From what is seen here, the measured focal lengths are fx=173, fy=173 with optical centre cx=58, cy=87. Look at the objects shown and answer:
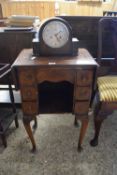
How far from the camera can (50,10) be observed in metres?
3.36

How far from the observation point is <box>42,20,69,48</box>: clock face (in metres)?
1.09

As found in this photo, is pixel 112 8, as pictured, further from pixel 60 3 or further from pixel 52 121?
pixel 52 121

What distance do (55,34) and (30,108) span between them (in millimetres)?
518

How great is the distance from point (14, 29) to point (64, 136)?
1.07 metres

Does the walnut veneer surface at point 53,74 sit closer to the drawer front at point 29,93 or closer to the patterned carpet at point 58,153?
the drawer front at point 29,93

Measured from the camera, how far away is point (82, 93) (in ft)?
3.72

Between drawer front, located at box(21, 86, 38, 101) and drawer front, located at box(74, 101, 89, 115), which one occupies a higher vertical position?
drawer front, located at box(21, 86, 38, 101)

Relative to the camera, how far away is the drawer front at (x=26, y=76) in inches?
40.7

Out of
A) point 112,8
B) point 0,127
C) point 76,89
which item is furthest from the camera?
point 112,8

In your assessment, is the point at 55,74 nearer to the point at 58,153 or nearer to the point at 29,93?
the point at 29,93

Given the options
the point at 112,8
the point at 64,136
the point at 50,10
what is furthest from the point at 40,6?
the point at 64,136

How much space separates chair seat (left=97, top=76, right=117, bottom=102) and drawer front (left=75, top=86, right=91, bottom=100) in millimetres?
141

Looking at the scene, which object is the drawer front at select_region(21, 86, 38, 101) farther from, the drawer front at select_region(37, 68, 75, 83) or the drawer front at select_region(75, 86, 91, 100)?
the drawer front at select_region(75, 86, 91, 100)

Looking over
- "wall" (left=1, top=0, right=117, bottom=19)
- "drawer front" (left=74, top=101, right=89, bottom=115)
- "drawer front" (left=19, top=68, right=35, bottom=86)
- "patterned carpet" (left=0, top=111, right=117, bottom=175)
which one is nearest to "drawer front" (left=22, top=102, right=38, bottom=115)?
"drawer front" (left=19, top=68, right=35, bottom=86)
